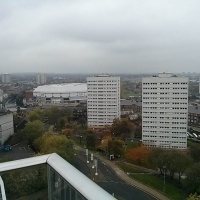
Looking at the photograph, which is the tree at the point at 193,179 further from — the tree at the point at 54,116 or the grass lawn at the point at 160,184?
the tree at the point at 54,116

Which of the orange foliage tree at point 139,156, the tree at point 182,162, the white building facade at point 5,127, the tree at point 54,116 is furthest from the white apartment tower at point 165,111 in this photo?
the white building facade at point 5,127

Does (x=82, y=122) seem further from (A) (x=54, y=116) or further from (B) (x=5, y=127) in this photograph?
(B) (x=5, y=127)

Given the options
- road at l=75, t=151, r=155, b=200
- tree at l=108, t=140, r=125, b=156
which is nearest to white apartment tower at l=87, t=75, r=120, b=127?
tree at l=108, t=140, r=125, b=156

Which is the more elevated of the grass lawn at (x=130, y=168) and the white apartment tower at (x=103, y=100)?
the white apartment tower at (x=103, y=100)

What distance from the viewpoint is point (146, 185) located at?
820 cm

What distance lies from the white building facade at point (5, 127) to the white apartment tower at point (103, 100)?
6.05m

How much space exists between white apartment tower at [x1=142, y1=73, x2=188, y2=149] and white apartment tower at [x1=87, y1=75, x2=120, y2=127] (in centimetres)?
488

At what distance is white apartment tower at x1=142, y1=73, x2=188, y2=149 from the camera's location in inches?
515

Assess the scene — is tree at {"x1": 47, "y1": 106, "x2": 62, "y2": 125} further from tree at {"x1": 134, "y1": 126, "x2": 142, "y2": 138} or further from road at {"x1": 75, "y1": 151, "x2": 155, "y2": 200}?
road at {"x1": 75, "y1": 151, "x2": 155, "y2": 200}

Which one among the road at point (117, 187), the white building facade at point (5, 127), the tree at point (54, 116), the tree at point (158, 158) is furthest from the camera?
the tree at point (54, 116)

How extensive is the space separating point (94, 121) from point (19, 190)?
17.1m

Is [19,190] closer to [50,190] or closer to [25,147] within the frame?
[50,190]

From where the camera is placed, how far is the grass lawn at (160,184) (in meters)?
7.61

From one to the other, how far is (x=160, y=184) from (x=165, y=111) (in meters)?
5.62
